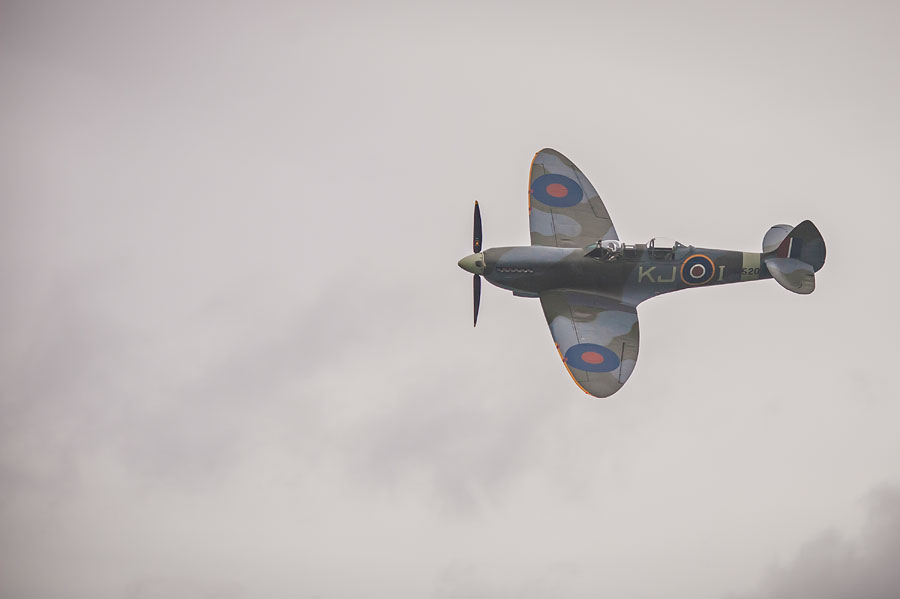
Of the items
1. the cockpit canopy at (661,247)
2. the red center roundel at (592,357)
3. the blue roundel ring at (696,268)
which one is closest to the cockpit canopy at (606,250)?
the cockpit canopy at (661,247)

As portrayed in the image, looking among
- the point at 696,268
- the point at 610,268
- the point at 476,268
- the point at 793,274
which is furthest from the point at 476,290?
the point at 793,274

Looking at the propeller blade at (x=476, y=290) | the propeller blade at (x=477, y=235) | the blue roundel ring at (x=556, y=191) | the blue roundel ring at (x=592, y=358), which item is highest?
the blue roundel ring at (x=556, y=191)

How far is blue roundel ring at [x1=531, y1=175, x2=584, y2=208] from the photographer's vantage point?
34.7 metres

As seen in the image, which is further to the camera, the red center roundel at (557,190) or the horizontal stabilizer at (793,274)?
the red center roundel at (557,190)

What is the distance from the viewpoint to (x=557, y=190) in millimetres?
34875

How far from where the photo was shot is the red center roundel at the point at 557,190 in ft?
114

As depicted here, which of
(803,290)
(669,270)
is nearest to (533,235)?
(669,270)

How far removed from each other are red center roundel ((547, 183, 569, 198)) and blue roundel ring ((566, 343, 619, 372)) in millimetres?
5272

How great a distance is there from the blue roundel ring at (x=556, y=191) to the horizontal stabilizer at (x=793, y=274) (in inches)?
222

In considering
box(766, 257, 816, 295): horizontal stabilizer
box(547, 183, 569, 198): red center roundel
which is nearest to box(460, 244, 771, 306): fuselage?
box(766, 257, 816, 295): horizontal stabilizer

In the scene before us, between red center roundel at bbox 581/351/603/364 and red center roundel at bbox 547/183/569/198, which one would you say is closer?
red center roundel at bbox 581/351/603/364

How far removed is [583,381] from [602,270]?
364 cm

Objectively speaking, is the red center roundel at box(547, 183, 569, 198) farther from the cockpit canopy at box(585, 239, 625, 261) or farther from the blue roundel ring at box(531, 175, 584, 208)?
the cockpit canopy at box(585, 239, 625, 261)

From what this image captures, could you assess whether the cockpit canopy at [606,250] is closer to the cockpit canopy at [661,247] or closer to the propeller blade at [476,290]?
the cockpit canopy at [661,247]
